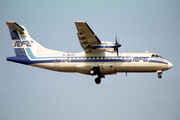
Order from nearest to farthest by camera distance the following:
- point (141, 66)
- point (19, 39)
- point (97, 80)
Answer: point (141, 66) < point (97, 80) < point (19, 39)

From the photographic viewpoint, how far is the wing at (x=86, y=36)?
20641mm

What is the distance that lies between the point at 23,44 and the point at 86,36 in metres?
6.98

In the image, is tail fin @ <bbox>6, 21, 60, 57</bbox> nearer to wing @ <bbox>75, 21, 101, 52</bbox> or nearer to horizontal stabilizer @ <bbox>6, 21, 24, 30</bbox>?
horizontal stabilizer @ <bbox>6, 21, 24, 30</bbox>

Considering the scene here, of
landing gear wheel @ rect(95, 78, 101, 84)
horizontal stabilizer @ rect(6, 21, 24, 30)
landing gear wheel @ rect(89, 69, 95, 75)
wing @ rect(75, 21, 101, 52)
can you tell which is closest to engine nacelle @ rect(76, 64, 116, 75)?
landing gear wheel @ rect(89, 69, 95, 75)

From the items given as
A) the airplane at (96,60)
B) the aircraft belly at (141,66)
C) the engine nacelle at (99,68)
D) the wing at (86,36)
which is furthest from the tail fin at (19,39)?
the aircraft belly at (141,66)

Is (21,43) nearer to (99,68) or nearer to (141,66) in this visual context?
(99,68)

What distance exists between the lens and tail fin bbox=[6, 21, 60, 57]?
25.4 metres

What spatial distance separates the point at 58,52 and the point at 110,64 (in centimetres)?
513

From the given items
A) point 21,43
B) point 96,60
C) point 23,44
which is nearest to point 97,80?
point 96,60

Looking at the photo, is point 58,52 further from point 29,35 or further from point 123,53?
point 123,53

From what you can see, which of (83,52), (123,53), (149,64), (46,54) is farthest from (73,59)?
(149,64)

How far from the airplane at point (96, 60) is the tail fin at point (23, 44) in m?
0.12

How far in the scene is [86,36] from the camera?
22.0 metres

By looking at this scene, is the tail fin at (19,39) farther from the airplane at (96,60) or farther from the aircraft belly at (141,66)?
the aircraft belly at (141,66)
